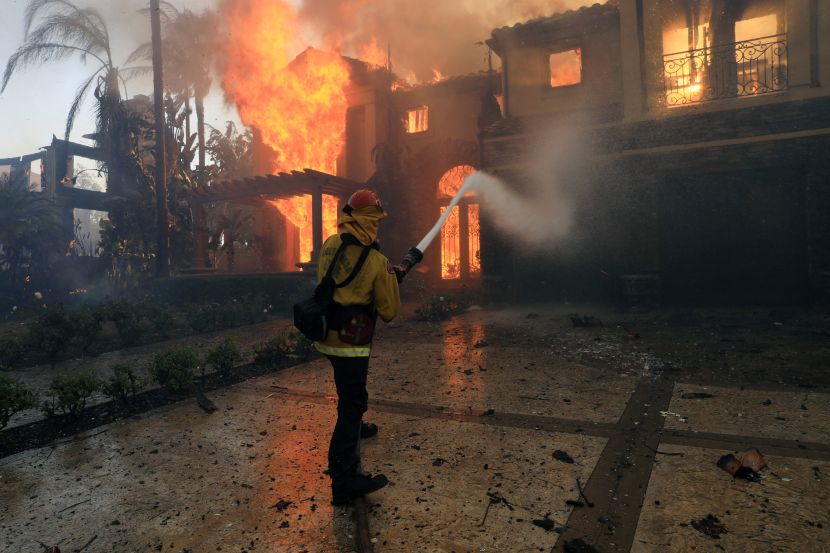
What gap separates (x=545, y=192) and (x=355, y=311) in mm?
9442

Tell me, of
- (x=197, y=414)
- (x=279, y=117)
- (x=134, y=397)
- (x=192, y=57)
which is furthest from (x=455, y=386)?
(x=192, y=57)

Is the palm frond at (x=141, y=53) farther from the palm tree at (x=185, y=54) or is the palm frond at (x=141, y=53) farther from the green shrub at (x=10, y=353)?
the green shrub at (x=10, y=353)

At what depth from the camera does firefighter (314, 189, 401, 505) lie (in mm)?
2896

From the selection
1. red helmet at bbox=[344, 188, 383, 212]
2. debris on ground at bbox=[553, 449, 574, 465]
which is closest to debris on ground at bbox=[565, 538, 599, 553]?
debris on ground at bbox=[553, 449, 574, 465]

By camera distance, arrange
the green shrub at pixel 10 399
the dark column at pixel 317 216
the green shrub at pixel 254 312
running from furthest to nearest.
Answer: the dark column at pixel 317 216, the green shrub at pixel 254 312, the green shrub at pixel 10 399

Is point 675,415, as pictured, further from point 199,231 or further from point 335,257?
point 199,231

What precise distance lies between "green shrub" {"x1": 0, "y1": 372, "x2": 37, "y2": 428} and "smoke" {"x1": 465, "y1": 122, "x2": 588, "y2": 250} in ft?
30.0

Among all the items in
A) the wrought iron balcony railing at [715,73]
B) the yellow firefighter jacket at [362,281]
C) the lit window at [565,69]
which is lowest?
the yellow firefighter jacket at [362,281]

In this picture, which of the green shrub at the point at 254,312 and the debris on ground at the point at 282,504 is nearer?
the debris on ground at the point at 282,504

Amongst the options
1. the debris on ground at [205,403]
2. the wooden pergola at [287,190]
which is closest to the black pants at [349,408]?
the debris on ground at [205,403]

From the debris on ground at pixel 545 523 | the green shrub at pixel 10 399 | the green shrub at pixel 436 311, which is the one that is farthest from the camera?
the green shrub at pixel 436 311

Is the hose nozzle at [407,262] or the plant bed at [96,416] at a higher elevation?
the hose nozzle at [407,262]

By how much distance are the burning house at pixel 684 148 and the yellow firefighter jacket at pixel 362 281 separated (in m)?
8.84

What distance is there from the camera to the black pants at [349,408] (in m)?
2.81
